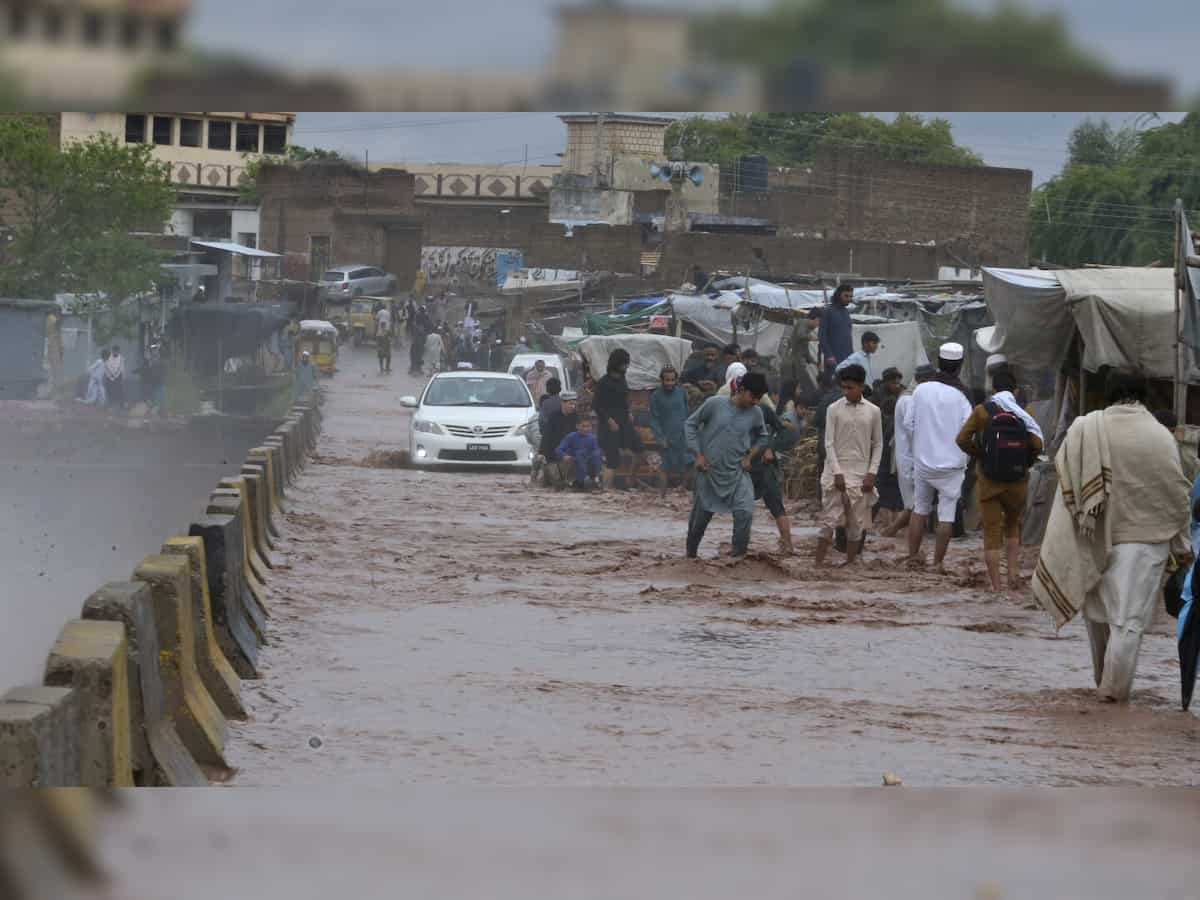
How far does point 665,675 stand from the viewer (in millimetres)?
9914

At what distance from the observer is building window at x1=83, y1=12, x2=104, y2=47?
8.50 feet

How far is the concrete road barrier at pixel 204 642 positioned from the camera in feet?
26.2

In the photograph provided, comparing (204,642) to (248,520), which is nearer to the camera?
(204,642)

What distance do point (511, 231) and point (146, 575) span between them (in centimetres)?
3738

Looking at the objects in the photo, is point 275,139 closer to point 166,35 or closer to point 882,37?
point 166,35

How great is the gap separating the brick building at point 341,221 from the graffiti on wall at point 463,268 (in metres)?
0.89

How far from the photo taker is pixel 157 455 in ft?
85.2

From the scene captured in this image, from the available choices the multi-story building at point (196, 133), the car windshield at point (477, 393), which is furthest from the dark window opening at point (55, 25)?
the car windshield at point (477, 393)

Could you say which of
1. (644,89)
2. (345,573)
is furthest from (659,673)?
(644,89)

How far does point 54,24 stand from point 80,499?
17.7m

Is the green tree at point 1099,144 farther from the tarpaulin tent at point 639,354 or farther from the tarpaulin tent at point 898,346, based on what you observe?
the tarpaulin tent at point 639,354

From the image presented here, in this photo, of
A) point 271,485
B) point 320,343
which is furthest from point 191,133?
point 320,343

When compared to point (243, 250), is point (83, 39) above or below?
below

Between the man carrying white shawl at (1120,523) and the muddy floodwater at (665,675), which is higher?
the man carrying white shawl at (1120,523)
